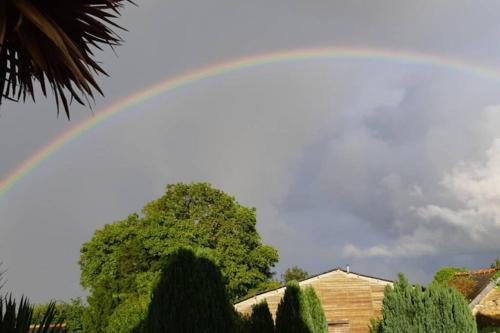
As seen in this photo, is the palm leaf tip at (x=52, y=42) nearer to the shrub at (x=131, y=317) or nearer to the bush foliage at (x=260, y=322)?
the shrub at (x=131, y=317)

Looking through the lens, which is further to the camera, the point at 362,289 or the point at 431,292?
the point at 362,289

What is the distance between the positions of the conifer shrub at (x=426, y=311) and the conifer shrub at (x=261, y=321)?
4.16m

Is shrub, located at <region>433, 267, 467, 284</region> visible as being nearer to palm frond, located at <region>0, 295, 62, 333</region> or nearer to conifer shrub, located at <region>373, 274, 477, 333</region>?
conifer shrub, located at <region>373, 274, 477, 333</region>

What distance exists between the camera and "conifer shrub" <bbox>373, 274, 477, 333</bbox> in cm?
1591

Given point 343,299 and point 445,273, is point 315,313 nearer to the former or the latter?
point 343,299

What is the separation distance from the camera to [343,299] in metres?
27.8

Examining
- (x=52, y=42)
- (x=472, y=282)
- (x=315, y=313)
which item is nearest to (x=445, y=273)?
(x=472, y=282)

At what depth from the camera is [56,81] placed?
6.32 meters

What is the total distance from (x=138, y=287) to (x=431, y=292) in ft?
75.5

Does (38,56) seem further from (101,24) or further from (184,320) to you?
(184,320)

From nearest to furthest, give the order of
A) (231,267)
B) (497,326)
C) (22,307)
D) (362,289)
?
(22,307), (497,326), (362,289), (231,267)

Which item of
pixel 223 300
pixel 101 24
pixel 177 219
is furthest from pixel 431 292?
pixel 177 219

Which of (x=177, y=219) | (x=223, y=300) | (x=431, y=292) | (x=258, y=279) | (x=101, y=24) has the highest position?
(x=177, y=219)

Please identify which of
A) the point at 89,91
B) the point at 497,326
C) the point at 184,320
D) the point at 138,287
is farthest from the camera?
the point at 138,287
